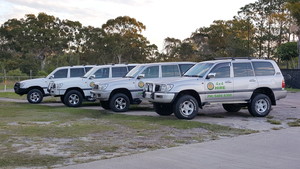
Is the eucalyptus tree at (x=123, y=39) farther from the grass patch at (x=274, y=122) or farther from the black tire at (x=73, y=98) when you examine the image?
the grass patch at (x=274, y=122)

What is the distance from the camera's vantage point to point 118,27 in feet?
187

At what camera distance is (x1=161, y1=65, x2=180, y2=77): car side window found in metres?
16.0

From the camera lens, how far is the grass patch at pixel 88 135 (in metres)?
7.75

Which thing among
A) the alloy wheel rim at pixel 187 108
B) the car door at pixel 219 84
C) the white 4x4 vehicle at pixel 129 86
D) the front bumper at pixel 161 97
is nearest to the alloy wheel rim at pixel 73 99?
the white 4x4 vehicle at pixel 129 86

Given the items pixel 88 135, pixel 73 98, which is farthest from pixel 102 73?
pixel 88 135

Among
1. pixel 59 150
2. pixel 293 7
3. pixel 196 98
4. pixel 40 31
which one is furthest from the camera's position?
pixel 40 31

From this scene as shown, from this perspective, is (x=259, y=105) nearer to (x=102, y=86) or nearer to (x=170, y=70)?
(x=170, y=70)

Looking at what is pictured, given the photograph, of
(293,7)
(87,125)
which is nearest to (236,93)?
(87,125)

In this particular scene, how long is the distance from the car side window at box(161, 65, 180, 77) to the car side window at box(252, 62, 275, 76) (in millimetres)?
3394

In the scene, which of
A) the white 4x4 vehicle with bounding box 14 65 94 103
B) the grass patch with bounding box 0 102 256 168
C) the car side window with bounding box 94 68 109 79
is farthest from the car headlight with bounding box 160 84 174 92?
the white 4x4 vehicle with bounding box 14 65 94 103

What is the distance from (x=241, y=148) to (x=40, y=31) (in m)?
47.9

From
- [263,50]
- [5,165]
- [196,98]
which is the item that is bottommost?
[5,165]

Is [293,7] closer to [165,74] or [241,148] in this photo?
[165,74]

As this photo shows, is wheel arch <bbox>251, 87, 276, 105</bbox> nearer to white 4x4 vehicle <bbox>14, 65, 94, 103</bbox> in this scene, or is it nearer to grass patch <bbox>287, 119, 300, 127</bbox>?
grass patch <bbox>287, 119, 300, 127</bbox>
